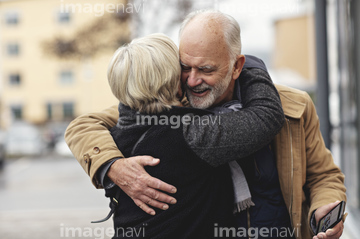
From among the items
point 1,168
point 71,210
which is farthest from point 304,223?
point 1,168

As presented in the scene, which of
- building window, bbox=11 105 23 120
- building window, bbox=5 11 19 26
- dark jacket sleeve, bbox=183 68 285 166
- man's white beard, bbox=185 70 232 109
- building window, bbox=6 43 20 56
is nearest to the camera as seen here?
dark jacket sleeve, bbox=183 68 285 166

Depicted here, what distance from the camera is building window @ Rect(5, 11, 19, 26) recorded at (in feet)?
135

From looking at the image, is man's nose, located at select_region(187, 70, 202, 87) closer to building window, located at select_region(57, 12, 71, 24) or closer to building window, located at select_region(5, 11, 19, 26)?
building window, located at select_region(57, 12, 71, 24)

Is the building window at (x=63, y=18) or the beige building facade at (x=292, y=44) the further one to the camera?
the building window at (x=63, y=18)

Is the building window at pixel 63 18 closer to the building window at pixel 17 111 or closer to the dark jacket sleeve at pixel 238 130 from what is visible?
the building window at pixel 17 111

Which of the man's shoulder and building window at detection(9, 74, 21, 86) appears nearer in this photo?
the man's shoulder

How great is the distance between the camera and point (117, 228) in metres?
1.87

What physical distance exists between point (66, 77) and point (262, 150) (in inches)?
1579

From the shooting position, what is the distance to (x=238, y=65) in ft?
6.73

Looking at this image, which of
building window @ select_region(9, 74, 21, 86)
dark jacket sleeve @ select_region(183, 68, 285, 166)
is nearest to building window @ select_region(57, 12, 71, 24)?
building window @ select_region(9, 74, 21, 86)

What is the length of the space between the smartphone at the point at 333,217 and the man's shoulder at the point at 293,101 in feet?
1.35

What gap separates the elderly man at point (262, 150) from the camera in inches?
75.5

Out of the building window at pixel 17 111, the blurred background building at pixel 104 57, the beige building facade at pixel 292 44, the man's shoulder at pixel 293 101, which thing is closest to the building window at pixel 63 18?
the blurred background building at pixel 104 57

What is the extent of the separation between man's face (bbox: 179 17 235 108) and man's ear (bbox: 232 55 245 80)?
0.17ft
